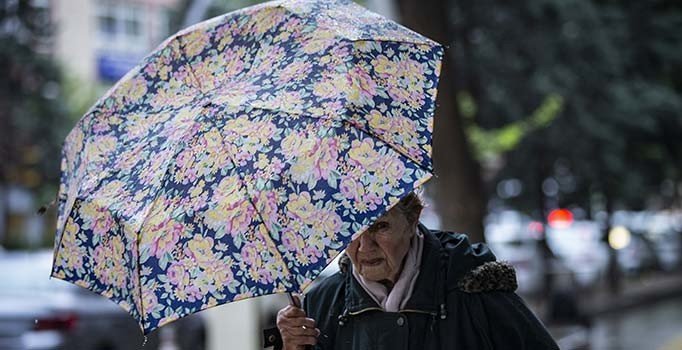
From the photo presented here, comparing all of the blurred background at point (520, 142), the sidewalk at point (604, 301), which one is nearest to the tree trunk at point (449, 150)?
the blurred background at point (520, 142)

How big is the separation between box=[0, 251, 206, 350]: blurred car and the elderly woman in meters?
8.89

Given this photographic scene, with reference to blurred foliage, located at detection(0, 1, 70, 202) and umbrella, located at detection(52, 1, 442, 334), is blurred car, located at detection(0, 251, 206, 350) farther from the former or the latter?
umbrella, located at detection(52, 1, 442, 334)

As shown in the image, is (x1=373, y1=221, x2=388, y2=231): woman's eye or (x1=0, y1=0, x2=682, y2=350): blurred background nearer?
(x1=373, y1=221, x2=388, y2=231): woman's eye

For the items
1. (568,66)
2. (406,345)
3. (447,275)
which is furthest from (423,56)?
(568,66)

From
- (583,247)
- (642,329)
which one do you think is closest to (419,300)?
(642,329)

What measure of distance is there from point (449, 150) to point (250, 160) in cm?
726

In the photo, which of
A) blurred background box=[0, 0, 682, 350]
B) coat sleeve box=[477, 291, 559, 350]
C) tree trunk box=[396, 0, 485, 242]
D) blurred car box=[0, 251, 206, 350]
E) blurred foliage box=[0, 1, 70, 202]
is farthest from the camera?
blurred foliage box=[0, 1, 70, 202]

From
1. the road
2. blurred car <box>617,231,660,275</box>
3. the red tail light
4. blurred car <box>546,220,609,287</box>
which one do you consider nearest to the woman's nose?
the red tail light

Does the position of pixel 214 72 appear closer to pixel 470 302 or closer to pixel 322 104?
pixel 322 104

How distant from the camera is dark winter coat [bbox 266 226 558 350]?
10.8 ft

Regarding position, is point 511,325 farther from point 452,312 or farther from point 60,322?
point 60,322

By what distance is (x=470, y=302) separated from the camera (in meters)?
3.35

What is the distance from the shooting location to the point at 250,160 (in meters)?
3.05

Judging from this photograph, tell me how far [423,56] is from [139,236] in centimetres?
104
